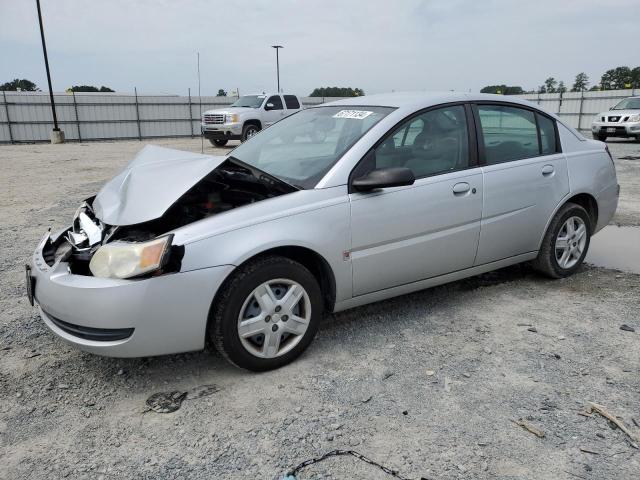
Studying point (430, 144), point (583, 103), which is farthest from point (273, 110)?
point (583, 103)

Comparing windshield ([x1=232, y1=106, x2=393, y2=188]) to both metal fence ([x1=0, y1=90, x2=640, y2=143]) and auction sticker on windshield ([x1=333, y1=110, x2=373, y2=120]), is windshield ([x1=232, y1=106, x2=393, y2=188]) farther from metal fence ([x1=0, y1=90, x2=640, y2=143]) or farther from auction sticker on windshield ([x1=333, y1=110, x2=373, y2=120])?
metal fence ([x1=0, y1=90, x2=640, y2=143])

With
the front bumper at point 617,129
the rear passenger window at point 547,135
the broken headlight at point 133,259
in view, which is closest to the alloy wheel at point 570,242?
the rear passenger window at point 547,135

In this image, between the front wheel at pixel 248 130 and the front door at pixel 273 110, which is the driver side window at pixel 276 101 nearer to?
the front door at pixel 273 110

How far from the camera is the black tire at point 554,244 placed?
13.8ft

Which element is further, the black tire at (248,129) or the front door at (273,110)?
the front door at (273,110)

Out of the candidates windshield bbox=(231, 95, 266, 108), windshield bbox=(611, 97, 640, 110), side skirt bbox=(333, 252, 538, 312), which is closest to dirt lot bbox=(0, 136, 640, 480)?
side skirt bbox=(333, 252, 538, 312)

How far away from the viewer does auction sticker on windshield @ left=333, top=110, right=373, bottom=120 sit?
3.59m

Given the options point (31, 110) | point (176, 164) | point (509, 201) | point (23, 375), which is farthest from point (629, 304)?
point (31, 110)

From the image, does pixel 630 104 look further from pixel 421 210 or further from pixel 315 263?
pixel 315 263

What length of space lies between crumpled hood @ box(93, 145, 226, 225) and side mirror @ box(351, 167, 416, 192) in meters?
0.90

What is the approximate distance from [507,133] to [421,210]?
117 cm

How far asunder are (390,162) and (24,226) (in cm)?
527

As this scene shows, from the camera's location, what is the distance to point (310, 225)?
298 cm

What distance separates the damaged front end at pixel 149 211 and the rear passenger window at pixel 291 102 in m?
16.6
